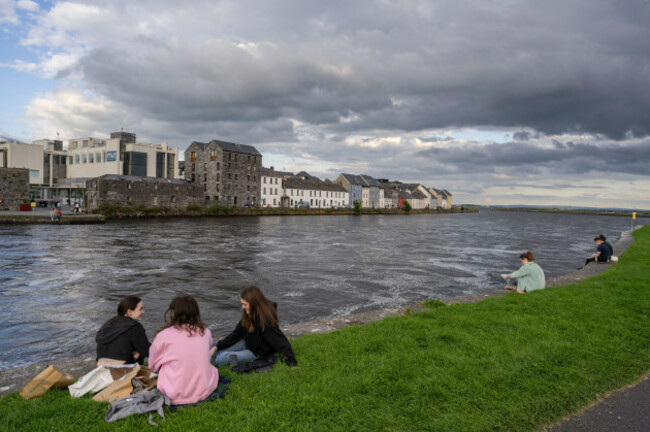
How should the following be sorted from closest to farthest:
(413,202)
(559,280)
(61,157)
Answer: (559,280) → (61,157) → (413,202)

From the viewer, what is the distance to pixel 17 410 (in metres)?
4.36

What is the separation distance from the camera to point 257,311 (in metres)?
6.01

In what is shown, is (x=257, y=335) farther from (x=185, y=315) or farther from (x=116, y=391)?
(x=116, y=391)

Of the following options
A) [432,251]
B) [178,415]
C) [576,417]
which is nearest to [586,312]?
[576,417]

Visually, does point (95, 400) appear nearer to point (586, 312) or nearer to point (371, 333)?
point (371, 333)

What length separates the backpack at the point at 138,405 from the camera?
165 inches

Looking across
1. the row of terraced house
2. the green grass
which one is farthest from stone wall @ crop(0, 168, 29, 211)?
the green grass

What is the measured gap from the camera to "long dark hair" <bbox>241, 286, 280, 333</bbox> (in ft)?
19.6

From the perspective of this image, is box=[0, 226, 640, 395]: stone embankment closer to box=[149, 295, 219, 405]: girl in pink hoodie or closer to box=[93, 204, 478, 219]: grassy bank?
box=[149, 295, 219, 405]: girl in pink hoodie

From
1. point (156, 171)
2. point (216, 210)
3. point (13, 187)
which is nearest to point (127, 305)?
point (13, 187)

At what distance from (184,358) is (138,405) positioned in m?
0.66

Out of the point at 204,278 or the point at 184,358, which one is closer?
the point at 184,358

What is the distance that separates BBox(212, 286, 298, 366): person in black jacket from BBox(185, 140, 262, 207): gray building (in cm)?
8350

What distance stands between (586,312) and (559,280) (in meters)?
6.54
